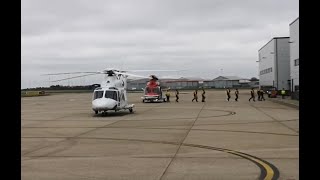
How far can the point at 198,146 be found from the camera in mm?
13172

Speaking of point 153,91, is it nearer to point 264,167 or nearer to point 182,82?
point 264,167

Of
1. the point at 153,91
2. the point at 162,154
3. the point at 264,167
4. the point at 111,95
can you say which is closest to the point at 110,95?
the point at 111,95

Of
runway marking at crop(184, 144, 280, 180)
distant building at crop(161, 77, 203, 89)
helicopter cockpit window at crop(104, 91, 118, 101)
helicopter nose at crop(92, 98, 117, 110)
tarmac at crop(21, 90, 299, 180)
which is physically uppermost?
distant building at crop(161, 77, 203, 89)

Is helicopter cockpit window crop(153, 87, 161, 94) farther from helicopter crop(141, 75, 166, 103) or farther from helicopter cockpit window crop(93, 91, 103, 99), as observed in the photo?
helicopter cockpit window crop(93, 91, 103, 99)

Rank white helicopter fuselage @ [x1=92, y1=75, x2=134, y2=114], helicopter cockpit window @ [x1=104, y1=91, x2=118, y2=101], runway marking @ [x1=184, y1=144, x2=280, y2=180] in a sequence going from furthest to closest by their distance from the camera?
1. helicopter cockpit window @ [x1=104, y1=91, x2=118, y2=101]
2. white helicopter fuselage @ [x1=92, y1=75, x2=134, y2=114]
3. runway marking @ [x1=184, y1=144, x2=280, y2=180]

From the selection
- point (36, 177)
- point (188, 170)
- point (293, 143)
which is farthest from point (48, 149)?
point (293, 143)

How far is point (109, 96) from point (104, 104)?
0.83 m

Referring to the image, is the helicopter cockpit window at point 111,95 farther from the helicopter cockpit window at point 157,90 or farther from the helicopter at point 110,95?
the helicopter cockpit window at point 157,90

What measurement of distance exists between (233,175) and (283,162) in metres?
2.10

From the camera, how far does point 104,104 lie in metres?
27.7

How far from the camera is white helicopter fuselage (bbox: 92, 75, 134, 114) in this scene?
2786 centimetres

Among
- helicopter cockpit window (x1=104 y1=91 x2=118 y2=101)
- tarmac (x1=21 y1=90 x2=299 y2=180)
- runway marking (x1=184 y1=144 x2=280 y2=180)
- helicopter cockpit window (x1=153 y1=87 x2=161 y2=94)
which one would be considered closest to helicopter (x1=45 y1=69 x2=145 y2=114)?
helicopter cockpit window (x1=104 y1=91 x2=118 y2=101)

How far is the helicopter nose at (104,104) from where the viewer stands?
27.7m
